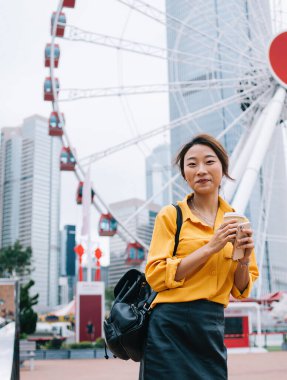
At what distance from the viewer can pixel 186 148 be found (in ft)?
6.88

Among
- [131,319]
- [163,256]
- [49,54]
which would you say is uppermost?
[49,54]

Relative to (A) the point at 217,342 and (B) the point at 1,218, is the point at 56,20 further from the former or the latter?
(B) the point at 1,218

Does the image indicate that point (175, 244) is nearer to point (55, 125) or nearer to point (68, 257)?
point (55, 125)

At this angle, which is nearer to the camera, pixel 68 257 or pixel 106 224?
pixel 106 224

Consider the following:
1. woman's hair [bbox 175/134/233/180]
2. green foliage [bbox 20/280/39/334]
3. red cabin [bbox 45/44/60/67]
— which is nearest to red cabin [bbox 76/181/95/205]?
red cabin [bbox 45/44/60/67]

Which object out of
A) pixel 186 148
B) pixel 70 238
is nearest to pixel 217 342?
pixel 186 148

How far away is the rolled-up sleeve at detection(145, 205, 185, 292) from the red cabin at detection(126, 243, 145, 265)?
15.5 m

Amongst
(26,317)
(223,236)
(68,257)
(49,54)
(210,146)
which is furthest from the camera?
(68,257)

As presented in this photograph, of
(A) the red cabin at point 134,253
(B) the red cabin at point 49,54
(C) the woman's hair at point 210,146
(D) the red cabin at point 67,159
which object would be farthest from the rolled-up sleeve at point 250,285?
(B) the red cabin at point 49,54

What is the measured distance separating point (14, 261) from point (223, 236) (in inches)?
2049

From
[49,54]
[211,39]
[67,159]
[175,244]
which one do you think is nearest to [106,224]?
[67,159]

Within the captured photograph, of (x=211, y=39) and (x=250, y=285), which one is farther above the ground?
(x=211, y=39)

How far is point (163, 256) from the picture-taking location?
1831mm

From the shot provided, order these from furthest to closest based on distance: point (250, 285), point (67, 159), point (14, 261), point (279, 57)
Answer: point (14, 261) < point (67, 159) < point (279, 57) < point (250, 285)
